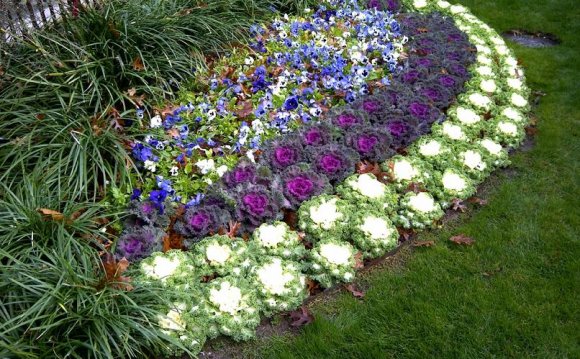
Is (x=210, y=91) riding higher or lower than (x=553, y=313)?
higher

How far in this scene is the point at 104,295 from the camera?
2.59 metres

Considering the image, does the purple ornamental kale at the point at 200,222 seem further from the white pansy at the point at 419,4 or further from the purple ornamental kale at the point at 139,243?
the white pansy at the point at 419,4

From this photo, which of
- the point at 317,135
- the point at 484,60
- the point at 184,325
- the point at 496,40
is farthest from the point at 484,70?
the point at 184,325

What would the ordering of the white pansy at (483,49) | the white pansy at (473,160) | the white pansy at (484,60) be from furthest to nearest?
the white pansy at (483,49) < the white pansy at (484,60) < the white pansy at (473,160)

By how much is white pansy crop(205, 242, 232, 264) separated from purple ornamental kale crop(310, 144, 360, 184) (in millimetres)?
977

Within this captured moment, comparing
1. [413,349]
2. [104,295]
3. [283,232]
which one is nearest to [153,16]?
[283,232]

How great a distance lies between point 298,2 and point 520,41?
289cm

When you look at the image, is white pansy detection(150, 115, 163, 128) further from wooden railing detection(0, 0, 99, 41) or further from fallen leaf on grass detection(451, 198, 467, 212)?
fallen leaf on grass detection(451, 198, 467, 212)

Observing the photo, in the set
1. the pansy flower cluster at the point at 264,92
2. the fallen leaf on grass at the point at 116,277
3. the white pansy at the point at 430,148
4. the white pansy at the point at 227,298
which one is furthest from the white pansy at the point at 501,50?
the fallen leaf on grass at the point at 116,277

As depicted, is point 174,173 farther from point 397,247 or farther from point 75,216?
point 397,247

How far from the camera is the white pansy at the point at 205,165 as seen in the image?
3646 mm

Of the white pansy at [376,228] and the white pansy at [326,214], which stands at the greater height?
the white pansy at [326,214]

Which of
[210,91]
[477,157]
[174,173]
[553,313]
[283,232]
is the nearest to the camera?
[553,313]

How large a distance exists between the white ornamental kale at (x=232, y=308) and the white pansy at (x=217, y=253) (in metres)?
0.13
